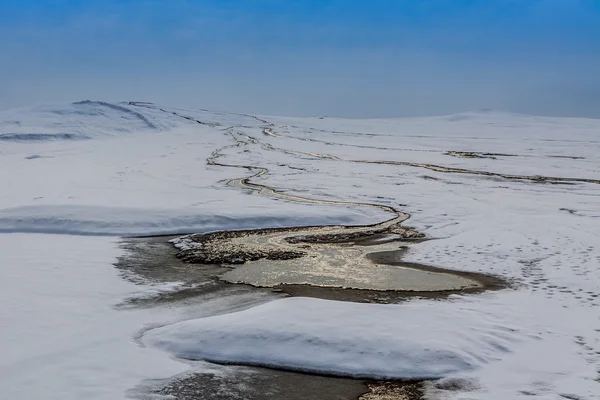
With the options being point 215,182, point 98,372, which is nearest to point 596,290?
point 98,372

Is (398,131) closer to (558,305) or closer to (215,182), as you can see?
(215,182)

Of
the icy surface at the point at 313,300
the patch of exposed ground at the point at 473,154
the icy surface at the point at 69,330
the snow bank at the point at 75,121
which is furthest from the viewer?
the snow bank at the point at 75,121

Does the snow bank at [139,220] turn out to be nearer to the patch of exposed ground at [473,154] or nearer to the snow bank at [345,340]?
the snow bank at [345,340]

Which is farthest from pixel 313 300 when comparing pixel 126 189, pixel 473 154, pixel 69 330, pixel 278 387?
pixel 473 154

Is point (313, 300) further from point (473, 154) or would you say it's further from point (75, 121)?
point (75, 121)

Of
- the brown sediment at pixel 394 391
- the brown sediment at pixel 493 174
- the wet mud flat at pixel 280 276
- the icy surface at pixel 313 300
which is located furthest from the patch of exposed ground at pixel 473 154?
the brown sediment at pixel 394 391
